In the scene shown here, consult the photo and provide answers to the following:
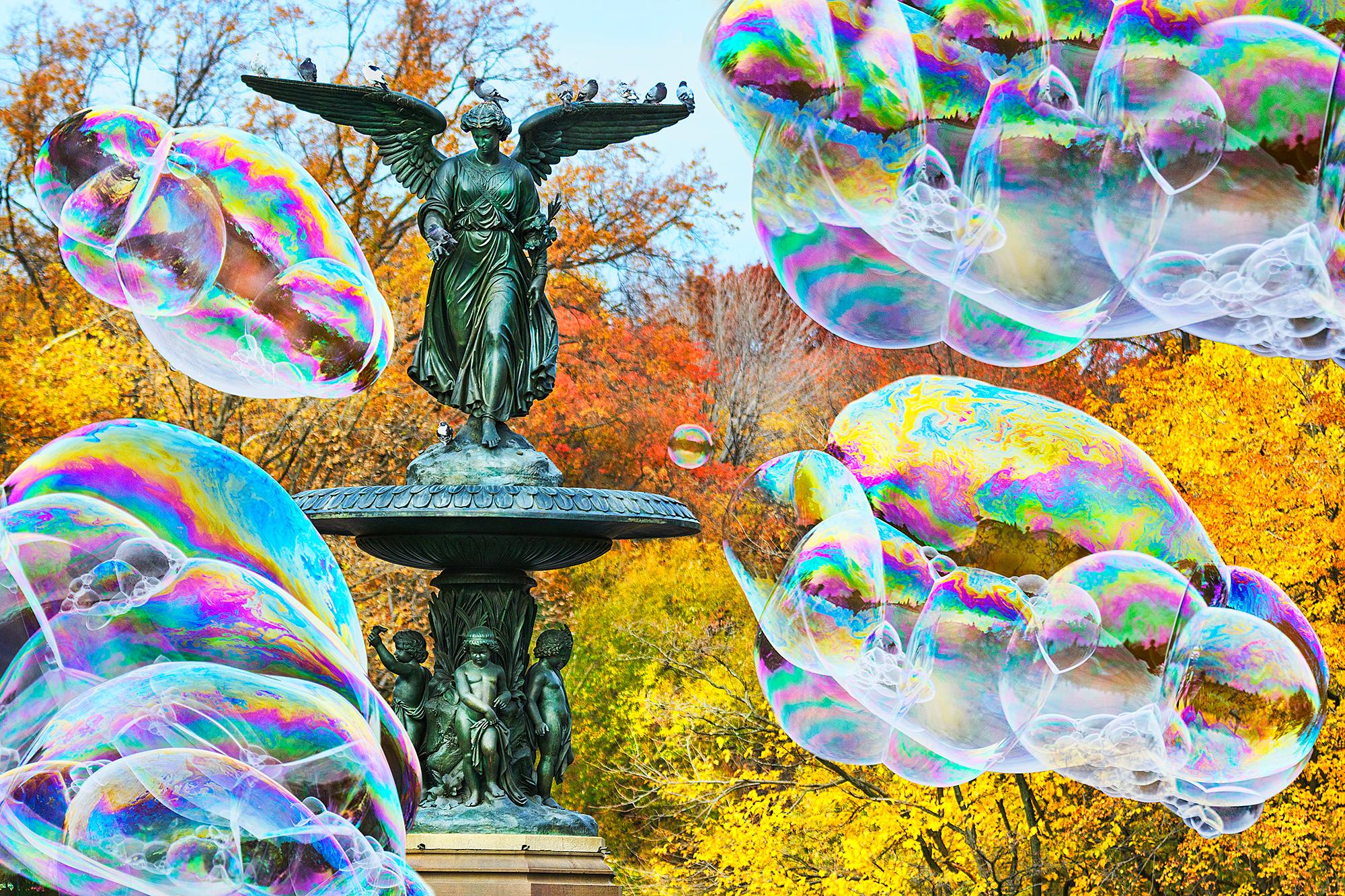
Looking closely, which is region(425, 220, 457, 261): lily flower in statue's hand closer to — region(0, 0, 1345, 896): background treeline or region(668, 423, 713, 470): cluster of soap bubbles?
region(668, 423, 713, 470): cluster of soap bubbles

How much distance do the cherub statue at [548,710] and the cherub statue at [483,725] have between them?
7.0 inches

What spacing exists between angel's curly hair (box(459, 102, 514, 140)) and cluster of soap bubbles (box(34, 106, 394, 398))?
49.9 inches

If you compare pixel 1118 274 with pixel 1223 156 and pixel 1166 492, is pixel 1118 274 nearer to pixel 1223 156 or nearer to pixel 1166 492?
pixel 1223 156

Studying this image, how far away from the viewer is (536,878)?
9.87 m

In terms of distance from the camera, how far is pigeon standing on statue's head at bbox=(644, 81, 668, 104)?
36.6 ft

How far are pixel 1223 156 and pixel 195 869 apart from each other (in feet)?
17.5

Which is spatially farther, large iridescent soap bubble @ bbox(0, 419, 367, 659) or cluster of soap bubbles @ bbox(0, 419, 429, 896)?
large iridescent soap bubble @ bbox(0, 419, 367, 659)

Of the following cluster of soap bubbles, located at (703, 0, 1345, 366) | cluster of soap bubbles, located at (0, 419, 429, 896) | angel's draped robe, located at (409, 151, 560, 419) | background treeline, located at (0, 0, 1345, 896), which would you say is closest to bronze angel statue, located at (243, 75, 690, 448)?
angel's draped robe, located at (409, 151, 560, 419)

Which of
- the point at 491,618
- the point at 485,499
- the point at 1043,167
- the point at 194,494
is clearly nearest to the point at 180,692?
the point at 194,494

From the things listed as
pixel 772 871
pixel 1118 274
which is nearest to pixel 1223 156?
pixel 1118 274

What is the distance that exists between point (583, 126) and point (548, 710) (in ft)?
12.0

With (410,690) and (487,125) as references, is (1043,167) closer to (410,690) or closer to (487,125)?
(487,125)

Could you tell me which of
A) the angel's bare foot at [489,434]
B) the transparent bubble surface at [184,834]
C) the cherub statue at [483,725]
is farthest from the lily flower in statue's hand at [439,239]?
the transparent bubble surface at [184,834]

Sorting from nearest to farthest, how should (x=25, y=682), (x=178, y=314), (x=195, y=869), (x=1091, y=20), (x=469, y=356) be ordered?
(x=195, y=869)
(x=25, y=682)
(x=1091, y=20)
(x=178, y=314)
(x=469, y=356)
